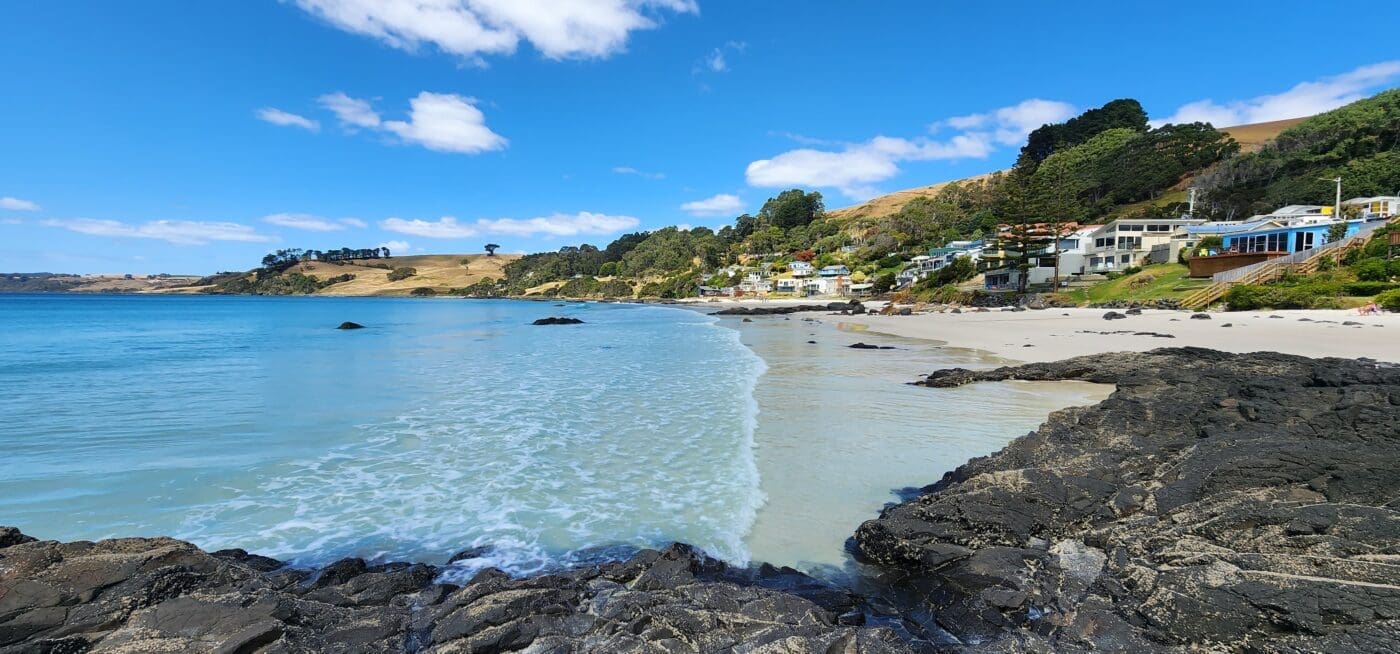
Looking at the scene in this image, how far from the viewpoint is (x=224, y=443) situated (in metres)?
9.84

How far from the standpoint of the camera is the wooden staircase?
101ft

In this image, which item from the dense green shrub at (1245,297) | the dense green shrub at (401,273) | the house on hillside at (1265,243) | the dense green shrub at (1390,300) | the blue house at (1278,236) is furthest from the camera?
the dense green shrub at (401,273)

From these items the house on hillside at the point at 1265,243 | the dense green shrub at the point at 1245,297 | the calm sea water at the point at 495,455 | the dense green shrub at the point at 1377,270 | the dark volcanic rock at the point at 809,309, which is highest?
the house on hillside at the point at 1265,243

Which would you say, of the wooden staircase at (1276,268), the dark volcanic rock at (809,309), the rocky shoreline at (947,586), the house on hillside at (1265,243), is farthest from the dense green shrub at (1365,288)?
the dark volcanic rock at (809,309)

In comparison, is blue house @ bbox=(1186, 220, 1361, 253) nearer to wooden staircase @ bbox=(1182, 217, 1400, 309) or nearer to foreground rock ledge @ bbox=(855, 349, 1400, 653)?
wooden staircase @ bbox=(1182, 217, 1400, 309)

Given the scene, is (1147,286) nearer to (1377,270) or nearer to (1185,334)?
(1377,270)

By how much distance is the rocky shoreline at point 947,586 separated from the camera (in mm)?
3484

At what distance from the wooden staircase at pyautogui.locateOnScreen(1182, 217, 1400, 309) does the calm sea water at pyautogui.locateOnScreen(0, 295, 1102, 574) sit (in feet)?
73.8

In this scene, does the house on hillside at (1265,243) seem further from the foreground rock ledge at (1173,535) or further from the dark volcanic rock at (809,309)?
the foreground rock ledge at (1173,535)

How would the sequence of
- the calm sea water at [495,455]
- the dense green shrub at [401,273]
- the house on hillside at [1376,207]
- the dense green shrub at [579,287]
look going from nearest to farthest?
the calm sea water at [495,455] → the house on hillside at [1376,207] → the dense green shrub at [579,287] → the dense green shrub at [401,273]

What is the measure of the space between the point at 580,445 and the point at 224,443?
20.2ft

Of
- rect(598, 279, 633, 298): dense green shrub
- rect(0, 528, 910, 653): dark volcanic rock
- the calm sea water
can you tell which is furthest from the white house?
rect(598, 279, 633, 298): dense green shrub

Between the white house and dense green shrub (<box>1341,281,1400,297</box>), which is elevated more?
the white house

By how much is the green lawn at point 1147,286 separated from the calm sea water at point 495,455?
27325 mm
